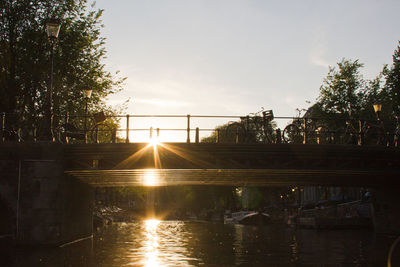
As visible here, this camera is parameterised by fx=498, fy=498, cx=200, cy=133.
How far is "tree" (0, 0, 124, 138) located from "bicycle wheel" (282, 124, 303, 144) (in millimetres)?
12980

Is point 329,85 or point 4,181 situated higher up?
point 329,85

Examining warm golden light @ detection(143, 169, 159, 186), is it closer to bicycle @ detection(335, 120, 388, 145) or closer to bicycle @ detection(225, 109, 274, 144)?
bicycle @ detection(225, 109, 274, 144)

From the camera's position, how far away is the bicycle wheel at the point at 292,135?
22.8m

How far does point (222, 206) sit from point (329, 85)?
40.0m

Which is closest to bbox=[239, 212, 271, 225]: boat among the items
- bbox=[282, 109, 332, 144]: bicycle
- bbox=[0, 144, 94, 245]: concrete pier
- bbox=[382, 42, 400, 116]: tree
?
bbox=[382, 42, 400, 116]: tree

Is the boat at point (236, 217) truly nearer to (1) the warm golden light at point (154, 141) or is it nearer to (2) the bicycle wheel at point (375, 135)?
(2) the bicycle wheel at point (375, 135)

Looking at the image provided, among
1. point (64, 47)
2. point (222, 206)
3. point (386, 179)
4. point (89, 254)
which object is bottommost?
point (222, 206)

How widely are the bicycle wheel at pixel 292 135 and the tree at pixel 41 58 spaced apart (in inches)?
511

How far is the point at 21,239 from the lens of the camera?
2020 centimetres

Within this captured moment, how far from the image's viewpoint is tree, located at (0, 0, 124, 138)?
99.3 feet

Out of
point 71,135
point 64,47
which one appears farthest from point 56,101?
point 71,135

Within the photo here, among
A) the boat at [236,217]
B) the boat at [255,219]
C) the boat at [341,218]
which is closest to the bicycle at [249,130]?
the boat at [341,218]

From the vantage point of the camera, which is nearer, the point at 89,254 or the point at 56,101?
the point at 89,254

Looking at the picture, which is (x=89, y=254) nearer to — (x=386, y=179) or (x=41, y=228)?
(x=41, y=228)
